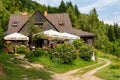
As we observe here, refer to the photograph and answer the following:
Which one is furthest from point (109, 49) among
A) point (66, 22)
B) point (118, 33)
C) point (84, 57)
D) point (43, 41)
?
point (84, 57)

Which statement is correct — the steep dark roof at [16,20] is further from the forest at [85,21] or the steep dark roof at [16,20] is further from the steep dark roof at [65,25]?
the forest at [85,21]

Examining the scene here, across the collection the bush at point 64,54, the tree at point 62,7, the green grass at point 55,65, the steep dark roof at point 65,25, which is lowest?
the green grass at point 55,65

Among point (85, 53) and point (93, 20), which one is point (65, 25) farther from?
point (93, 20)

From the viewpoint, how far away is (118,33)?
15525 cm

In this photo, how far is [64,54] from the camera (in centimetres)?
3600

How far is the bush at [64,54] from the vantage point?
35.7 metres

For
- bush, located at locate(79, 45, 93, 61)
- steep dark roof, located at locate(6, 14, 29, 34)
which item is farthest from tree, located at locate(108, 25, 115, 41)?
bush, located at locate(79, 45, 93, 61)

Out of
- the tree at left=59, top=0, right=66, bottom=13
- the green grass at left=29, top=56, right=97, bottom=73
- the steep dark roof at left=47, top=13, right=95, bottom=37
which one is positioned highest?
the tree at left=59, top=0, right=66, bottom=13

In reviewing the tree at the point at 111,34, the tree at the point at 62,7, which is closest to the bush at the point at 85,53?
the tree at the point at 62,7

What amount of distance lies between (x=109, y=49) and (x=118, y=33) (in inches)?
1106

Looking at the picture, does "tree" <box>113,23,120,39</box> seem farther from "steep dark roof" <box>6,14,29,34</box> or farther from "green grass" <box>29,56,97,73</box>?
"green grass" <box>29,56,97,73</box>

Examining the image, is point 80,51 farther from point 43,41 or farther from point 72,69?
point 43,41

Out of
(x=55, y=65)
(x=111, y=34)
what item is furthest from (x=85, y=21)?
(x=55, y=65)

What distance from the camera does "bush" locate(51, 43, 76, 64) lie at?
1404 inches
